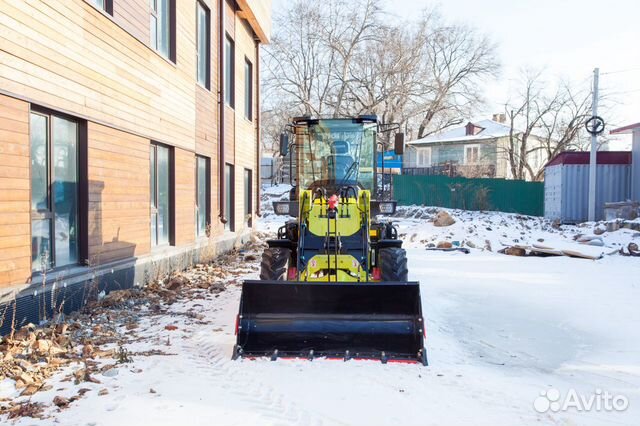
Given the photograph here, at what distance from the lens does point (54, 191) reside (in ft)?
22.7

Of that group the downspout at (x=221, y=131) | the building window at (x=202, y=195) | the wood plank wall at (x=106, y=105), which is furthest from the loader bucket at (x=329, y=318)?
the downspout at (x=221, y=131)

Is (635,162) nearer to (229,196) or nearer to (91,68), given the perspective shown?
(229,196)

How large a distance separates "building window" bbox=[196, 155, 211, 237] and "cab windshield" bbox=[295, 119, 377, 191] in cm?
448

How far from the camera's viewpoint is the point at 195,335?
6.32 metres

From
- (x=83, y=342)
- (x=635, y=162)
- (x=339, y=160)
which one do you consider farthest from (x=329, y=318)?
(x=635, y=162)

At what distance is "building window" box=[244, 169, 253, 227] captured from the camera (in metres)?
18.1

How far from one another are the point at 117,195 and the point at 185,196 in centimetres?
321

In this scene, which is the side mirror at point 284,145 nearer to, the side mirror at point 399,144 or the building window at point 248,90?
the side mirror at point 399,144

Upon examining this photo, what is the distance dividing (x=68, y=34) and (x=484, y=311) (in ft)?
21.2

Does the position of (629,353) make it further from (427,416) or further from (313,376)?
(313,376)

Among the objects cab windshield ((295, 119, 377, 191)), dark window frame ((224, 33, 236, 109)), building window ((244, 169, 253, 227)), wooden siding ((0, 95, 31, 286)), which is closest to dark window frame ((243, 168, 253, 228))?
building window ((244, 169, 253, 227))

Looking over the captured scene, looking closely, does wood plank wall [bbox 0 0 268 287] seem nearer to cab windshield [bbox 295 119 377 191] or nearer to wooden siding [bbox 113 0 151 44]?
wooden siding [bbox 113 0 151 44]

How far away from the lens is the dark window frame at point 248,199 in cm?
1809

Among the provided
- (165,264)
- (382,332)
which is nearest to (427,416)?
(382,332)
